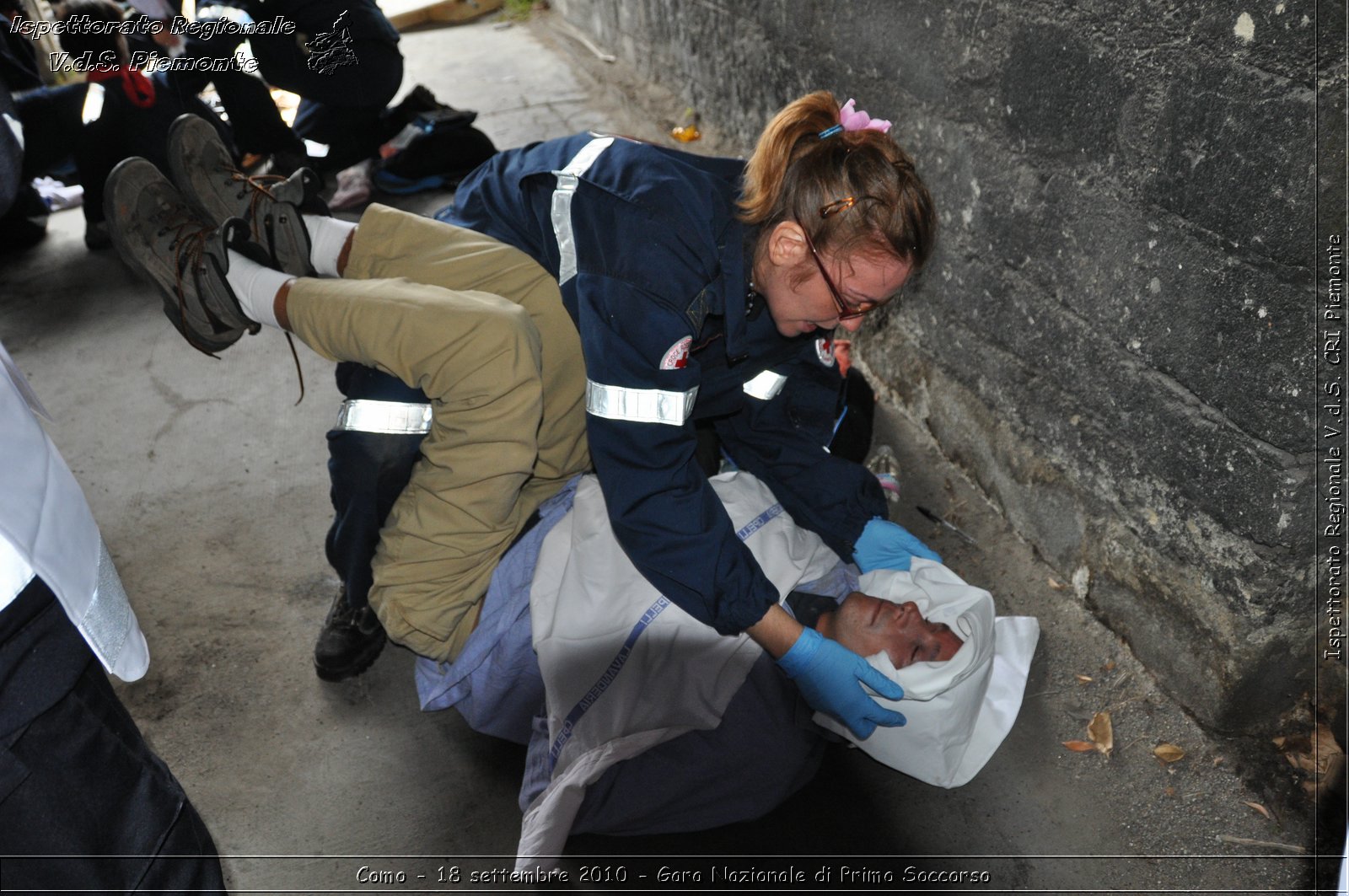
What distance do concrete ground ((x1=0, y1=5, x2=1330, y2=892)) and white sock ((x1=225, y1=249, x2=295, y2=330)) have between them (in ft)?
2.33

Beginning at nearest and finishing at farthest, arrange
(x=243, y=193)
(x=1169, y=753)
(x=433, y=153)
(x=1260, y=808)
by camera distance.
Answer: (x=1260, y=808)
(x=1169, y=753)
(x=243, y=193)
(x=433, y=153)

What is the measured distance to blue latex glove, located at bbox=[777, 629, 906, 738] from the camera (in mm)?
1848

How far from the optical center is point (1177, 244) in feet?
5.65

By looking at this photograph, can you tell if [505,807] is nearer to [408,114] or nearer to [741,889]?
[741,889]

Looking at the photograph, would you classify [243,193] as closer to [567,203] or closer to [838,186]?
[567,203]

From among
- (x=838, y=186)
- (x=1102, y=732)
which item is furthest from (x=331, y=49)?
(x=1102, y=732)

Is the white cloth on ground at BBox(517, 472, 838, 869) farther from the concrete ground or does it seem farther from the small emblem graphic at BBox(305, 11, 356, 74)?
the small emblem graphic at BBox(305, 11, 356, 74)

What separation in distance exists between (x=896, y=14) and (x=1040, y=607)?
1.47m

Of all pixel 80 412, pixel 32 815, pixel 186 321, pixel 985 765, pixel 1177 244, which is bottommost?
pixel 80 412

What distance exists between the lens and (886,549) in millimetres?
2262

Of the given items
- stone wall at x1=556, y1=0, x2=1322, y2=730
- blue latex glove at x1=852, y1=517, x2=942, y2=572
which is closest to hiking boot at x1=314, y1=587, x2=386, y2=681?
blue latex glove at x1=852, y1=517, x2=942, y2=572

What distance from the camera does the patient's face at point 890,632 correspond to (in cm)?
200

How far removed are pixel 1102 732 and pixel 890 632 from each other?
0.47m

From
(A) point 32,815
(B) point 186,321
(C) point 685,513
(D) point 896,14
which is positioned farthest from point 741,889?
(D) point 896,14
